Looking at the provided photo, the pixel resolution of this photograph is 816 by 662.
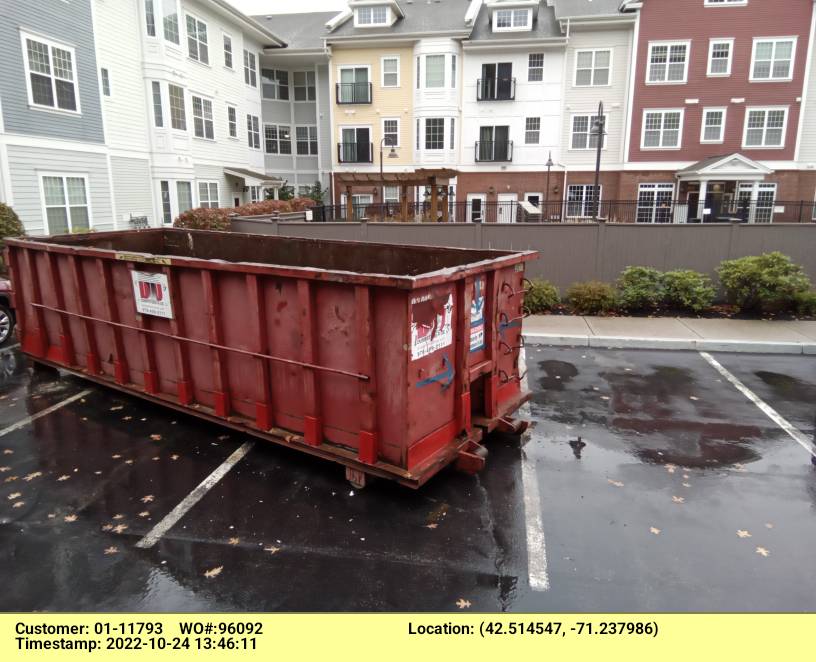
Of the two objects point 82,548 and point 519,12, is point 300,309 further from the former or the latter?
point 519,12

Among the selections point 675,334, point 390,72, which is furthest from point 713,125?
point 675,334

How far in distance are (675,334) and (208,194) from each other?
2336 centimetres

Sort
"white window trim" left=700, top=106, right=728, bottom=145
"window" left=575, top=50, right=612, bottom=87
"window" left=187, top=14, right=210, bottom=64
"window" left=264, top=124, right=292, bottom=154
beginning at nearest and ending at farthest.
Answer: "window" left=187, top=14, right=210, bottom=64 < "white window trim" left=700, top=106, right=728, bottom=145 < "window" left=575, top=50, right=612, bottom=87 < "window" left=264, top=124, right=292, bottom=154

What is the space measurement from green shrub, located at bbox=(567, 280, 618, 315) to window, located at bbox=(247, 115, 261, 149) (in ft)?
84.5

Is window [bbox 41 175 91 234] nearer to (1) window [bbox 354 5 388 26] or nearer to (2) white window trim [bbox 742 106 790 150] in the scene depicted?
(1) window [bbox 354 5 388 26]

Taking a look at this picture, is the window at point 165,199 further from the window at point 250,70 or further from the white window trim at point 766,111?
the white window trim at point 766,111

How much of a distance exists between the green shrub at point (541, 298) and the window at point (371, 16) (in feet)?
91.0

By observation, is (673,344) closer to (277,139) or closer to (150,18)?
(150,18)

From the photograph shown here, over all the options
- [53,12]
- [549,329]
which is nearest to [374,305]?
[549,329]

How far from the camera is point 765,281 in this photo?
38.0 ft

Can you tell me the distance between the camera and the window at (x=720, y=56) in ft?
98.7

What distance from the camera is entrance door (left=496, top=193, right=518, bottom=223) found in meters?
31.7

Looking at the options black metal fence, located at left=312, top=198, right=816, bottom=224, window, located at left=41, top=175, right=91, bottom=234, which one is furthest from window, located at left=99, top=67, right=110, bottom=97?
black metal fence, located at left=312, top=198, right=816, bottom=224

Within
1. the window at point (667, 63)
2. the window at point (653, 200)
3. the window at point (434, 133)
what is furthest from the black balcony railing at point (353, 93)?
the window at point (653, 200)
